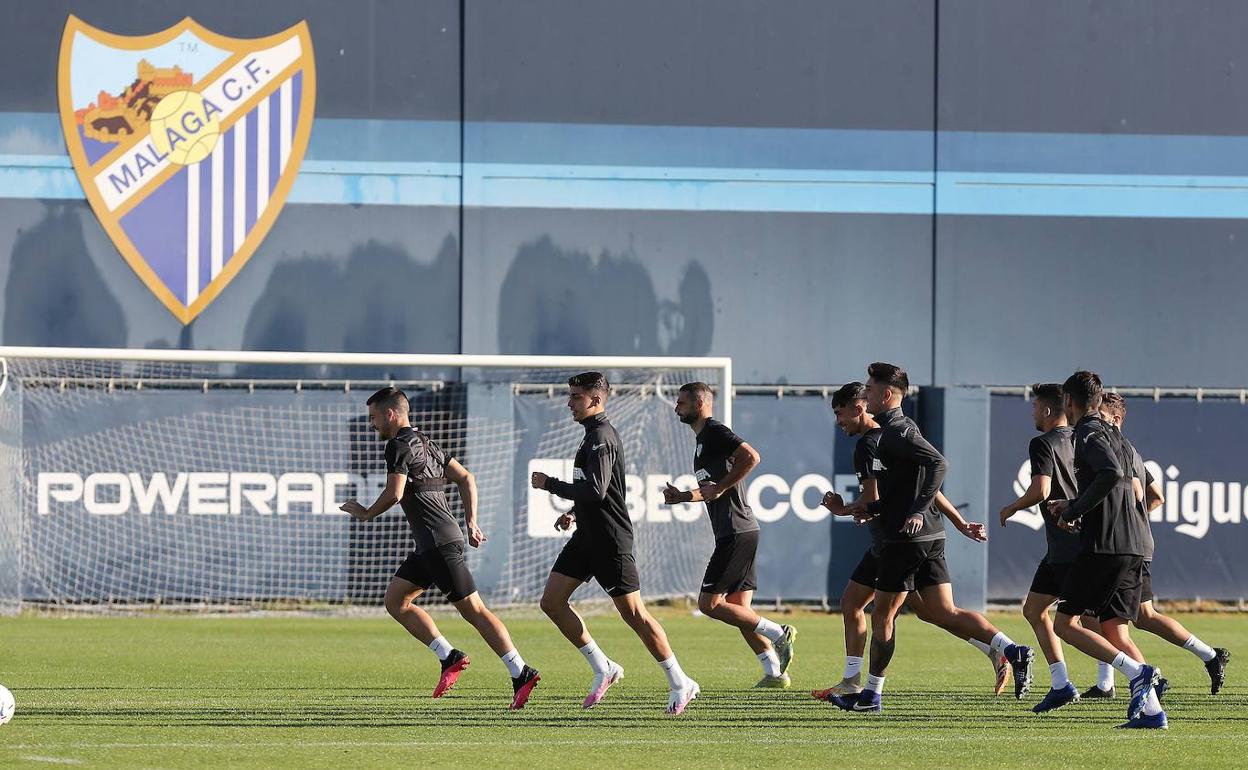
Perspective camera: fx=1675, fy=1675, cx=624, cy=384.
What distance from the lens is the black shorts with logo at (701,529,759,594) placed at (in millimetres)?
10602

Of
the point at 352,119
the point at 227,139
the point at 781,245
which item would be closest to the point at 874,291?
the point at 781,245

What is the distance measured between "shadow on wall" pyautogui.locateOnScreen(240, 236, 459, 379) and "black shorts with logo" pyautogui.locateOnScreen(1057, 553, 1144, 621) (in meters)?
11.4

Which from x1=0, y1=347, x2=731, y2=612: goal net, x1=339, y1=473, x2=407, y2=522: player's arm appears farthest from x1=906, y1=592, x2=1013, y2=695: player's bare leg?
x1=0, y1=347, x2=731, y2=612: goal net

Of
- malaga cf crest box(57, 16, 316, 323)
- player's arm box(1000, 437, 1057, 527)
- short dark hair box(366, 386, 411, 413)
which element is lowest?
player's arm box(1000, 437, 1057, 527)

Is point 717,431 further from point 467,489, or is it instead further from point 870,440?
point 467,489

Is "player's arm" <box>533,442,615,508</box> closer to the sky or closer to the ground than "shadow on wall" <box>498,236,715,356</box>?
closer to the ground

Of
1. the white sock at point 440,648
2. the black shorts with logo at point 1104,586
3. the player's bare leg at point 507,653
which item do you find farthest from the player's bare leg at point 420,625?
the black shorts with logo at point 1104,586

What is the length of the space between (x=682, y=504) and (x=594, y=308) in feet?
8.48

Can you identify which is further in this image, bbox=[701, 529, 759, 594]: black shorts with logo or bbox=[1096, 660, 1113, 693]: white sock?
bbox=[701, 529, 759, 594]: black shorts with logo

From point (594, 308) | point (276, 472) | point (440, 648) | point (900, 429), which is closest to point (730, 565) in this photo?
point (900, 429)

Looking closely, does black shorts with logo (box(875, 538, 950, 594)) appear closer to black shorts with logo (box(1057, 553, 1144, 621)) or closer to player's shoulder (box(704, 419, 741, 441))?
black shorts with logo (box(1057, 553, 1144, 621))

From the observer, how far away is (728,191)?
20203 mm

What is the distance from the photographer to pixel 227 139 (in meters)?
19.6

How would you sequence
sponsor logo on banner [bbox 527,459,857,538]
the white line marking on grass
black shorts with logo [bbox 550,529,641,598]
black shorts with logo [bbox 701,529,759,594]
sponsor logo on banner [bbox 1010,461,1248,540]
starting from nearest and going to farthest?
the white line marking on grass
black shorts with logo [bbox 550,529,641,598]
black shorts with logo [bbox 701,529,759,594]
sponsor logo on banner [bbox 527,459,857,538]
sponsor logo on banner [bbox 1010,461,1248,540]
